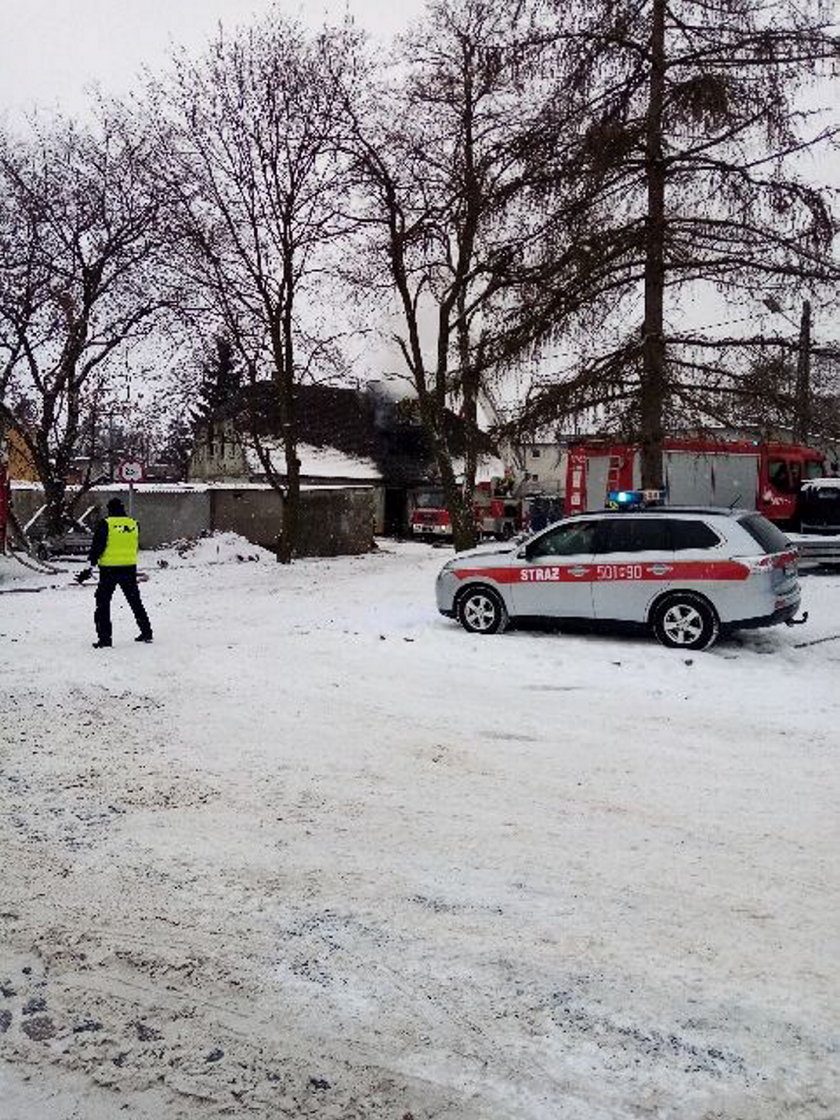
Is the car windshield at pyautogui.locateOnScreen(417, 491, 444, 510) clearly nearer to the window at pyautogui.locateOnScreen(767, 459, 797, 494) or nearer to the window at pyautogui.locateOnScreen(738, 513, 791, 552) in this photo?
the window at pyautogui.locateOnScreen(767, 459, 797, 494)

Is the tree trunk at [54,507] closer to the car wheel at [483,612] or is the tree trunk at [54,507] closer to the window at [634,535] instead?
the car wheel at [483,612]

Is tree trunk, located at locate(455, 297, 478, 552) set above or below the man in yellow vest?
above

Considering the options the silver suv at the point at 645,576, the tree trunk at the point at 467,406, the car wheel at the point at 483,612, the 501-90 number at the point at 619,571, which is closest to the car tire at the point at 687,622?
the silver suv at the point at 645,576

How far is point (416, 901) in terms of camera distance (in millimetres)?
4492

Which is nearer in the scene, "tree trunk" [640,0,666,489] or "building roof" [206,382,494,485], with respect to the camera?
"tree trunk" [640,0,666,489]

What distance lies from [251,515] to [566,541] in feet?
63.6

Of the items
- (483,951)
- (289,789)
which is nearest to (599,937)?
(483,951)

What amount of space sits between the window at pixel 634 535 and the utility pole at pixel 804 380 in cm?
456

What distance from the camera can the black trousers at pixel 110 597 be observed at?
37.4ft

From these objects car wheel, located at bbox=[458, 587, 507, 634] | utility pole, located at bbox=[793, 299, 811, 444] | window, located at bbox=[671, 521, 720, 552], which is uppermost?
utility pole, located at bbox=[793, 299, 811, 444]

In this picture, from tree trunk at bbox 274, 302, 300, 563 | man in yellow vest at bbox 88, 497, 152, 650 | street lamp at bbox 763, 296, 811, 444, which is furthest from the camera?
tree trunk at bbox 274, 302, 300, 563

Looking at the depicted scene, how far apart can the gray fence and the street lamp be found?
1632 centimetres

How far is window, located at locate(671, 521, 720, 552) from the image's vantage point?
37.2 feet

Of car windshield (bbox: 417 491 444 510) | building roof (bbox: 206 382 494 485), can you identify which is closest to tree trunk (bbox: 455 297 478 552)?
car windshield (bbox: 417 491 444 510)
